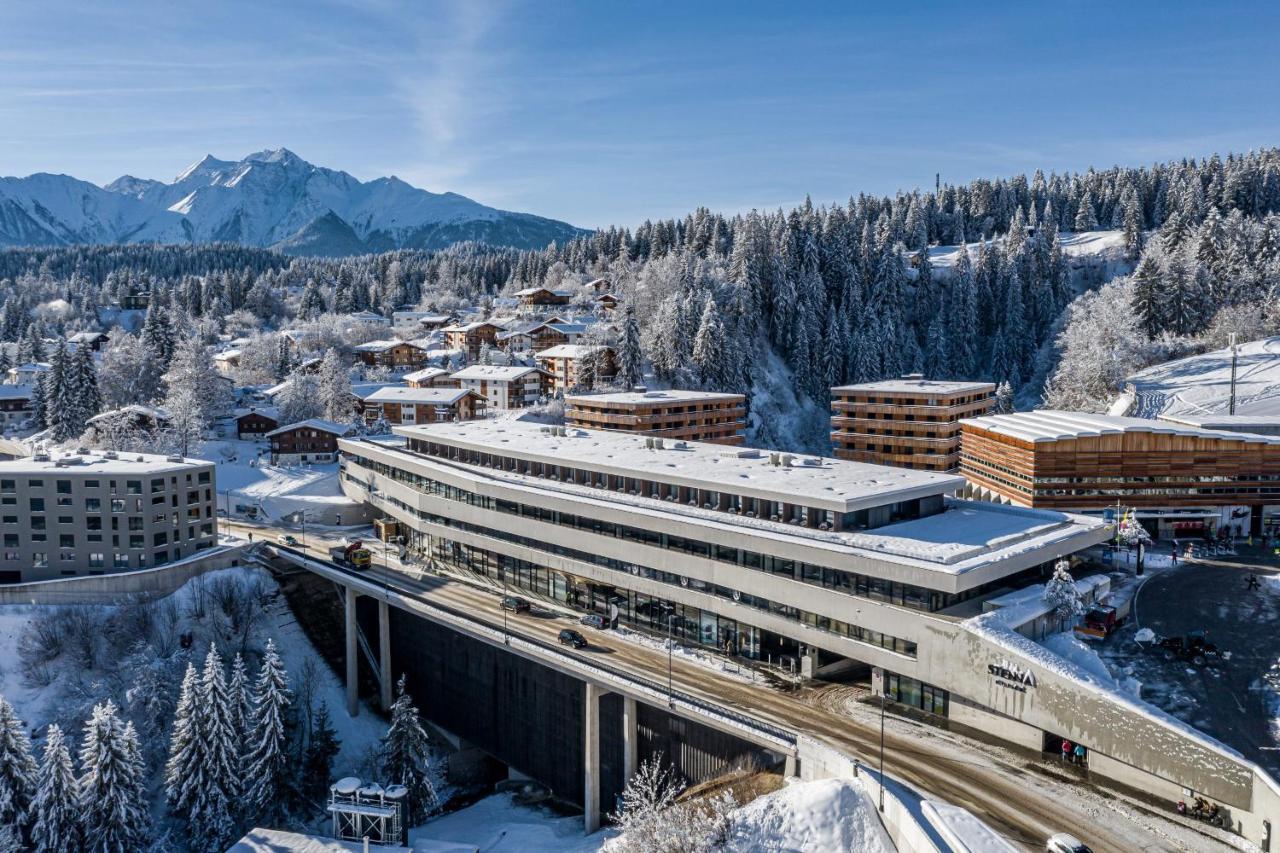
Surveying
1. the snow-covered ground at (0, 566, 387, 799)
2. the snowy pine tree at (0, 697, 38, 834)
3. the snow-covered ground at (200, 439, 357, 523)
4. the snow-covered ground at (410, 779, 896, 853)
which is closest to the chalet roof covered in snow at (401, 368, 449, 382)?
the snow-covered ground at (200, 439, 357, 523)

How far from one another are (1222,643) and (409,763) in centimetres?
4738

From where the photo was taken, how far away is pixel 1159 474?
6781cm

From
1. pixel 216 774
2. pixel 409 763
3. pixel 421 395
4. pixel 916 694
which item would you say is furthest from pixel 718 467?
pixel 421 395

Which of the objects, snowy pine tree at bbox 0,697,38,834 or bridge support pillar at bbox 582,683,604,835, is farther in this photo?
bridge support pillar at bbox 582,683,604,835

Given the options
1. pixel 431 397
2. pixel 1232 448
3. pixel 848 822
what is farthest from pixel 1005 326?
pixel 848 822

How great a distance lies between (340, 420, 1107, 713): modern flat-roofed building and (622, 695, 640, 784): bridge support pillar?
25.0 feet

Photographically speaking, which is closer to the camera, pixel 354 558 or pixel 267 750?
pixel 267 750

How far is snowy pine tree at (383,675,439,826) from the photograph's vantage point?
53125 millimetres

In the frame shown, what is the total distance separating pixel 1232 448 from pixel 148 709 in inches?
3269

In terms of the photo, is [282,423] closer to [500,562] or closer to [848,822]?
[500,562]

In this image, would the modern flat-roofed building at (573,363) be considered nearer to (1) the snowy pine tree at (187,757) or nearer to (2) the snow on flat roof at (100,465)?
(2) the snow on flat roof at (100,465)

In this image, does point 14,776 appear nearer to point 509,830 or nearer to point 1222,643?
point 509,830

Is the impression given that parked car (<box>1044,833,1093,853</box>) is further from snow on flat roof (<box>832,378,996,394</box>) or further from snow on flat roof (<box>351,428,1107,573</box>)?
snow on flat roof (<box>832,378,996,394</box>)

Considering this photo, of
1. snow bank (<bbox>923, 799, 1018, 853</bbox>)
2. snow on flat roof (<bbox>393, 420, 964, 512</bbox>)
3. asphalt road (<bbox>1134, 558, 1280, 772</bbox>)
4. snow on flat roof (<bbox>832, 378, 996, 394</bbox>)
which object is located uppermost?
snow on flat roof (<bbox>832, 378, 996, 394</bbox>)
